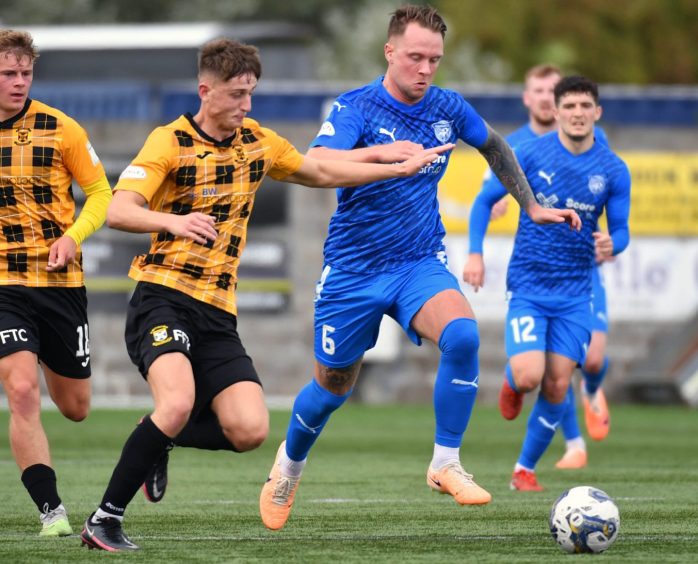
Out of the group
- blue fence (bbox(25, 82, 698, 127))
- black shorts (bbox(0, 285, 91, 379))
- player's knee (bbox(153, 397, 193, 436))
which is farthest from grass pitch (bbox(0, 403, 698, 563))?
blue fence (bbox(25, 82, 698, 127))

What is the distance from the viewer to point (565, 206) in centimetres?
970

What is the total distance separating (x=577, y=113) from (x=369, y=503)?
277 centimetres

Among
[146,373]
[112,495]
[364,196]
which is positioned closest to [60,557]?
[112,495]

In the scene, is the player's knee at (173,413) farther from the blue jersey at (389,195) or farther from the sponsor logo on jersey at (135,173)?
the blue jersey at (389,195)

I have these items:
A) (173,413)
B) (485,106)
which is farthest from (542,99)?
(485,106)

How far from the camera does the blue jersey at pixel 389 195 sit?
7.62 meters

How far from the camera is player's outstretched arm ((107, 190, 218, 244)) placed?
630 centimetres

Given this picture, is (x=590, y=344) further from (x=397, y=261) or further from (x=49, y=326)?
(x=49, y=326)

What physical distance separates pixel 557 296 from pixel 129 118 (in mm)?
11125

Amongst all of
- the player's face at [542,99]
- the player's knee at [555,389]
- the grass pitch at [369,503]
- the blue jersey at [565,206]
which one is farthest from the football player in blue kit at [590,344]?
the player's knee at [555,389]

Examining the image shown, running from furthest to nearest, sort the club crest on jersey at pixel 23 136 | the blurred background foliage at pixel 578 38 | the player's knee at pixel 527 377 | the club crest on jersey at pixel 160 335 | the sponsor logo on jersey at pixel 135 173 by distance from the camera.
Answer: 1. the blurred background foliage at pixel 578 38
2. the player's knee at pixel 527 377
3. the club crest on jersey at pixel 23 136
4. the club crest on jersey at pixel 160 335
5. the sponsor logo on jersey at pixel 135 173

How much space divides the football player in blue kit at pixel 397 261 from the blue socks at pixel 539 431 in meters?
2.26

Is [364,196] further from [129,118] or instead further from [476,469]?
[129,118]

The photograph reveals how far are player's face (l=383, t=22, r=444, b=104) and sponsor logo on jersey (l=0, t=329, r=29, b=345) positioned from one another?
215cm
